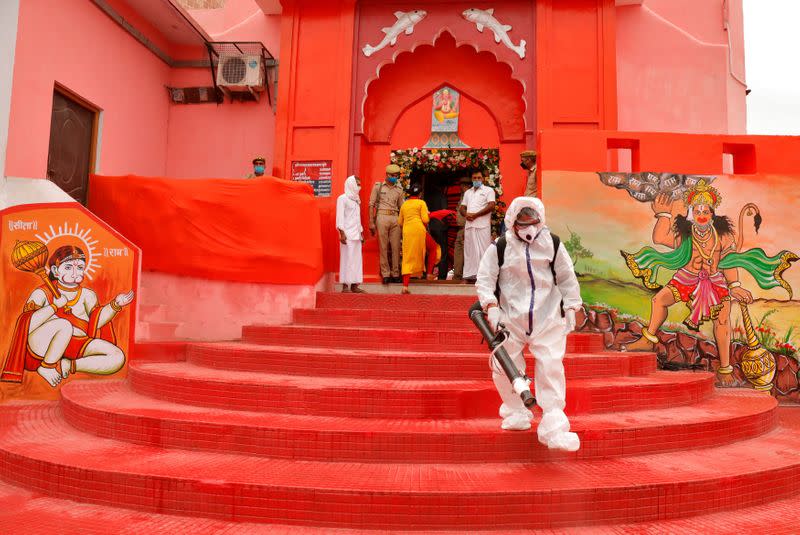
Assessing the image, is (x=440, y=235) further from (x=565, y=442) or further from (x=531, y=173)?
(x=565, y=442)

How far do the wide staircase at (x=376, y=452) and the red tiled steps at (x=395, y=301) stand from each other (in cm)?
158

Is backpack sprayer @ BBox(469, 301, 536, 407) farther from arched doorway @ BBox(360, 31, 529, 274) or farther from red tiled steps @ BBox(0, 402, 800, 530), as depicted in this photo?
arched doorway @ BBox(360, 31, 529, 274)

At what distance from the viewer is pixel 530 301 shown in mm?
3969

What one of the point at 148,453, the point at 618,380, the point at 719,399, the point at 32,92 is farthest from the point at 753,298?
the point at 32,92

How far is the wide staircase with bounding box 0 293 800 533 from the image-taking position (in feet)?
10.7

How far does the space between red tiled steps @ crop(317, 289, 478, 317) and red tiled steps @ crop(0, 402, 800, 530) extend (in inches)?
131

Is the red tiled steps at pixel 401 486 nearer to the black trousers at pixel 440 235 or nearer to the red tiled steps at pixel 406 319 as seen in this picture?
the red tiled steps at pixel 406 319

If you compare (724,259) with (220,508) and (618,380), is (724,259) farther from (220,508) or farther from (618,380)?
(220,508)

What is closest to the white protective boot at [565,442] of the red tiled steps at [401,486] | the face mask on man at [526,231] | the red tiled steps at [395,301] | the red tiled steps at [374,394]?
the red tiled steps at [401,486]

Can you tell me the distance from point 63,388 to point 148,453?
6.51ft

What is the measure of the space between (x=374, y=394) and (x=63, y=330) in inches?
139

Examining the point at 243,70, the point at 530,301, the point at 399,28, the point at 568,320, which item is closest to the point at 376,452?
the point at 530,301

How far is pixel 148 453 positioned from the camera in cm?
390

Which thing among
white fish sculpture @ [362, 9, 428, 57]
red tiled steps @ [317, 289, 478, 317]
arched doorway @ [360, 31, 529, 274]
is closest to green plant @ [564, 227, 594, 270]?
red tiled steps @ [317, 289, 478, 317]
